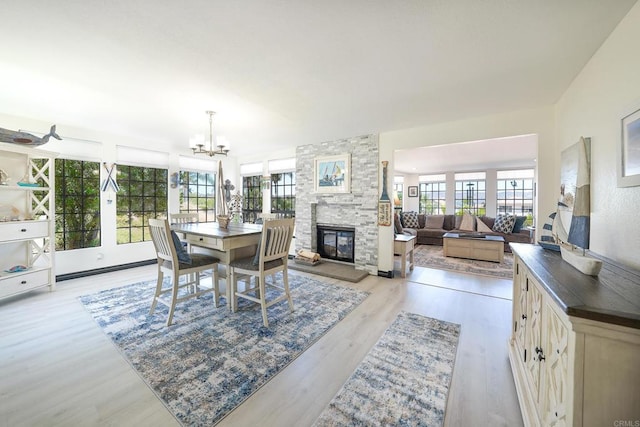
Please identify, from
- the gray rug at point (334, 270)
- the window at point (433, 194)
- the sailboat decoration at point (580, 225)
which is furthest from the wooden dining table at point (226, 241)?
the window at point (433, 194)

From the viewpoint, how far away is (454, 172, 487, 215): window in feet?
26.0

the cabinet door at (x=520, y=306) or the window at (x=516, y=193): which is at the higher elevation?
the window at (x=516, y=193)

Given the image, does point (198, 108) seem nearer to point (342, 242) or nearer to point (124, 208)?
point (124, 208)

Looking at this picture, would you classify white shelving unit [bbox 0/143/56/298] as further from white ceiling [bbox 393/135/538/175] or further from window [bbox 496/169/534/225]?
window [bbox 496/169/534/225]

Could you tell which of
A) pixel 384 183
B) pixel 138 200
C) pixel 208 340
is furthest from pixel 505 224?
pixel 138 200

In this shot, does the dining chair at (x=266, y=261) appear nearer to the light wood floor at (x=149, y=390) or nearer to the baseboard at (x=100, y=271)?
the light wood floor at (x=149, y=390)

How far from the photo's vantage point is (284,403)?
1.55 m

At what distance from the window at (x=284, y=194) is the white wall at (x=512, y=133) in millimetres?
2460

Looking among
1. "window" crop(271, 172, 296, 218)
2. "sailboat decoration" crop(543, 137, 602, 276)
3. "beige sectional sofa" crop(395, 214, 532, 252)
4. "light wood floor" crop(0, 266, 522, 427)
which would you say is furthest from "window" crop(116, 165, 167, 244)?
"beige sectional sofa" crop(395, 214, 532, 252)

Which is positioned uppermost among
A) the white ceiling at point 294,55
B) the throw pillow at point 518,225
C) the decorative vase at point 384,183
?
the white ceiling at point 294,55

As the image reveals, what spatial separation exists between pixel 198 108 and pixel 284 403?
10.5ft

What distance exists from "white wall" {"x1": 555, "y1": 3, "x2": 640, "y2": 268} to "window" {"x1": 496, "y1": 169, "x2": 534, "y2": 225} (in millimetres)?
→ 6457

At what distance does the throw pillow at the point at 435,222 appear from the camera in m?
7.32

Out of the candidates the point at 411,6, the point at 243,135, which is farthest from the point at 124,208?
the point at 411,6
